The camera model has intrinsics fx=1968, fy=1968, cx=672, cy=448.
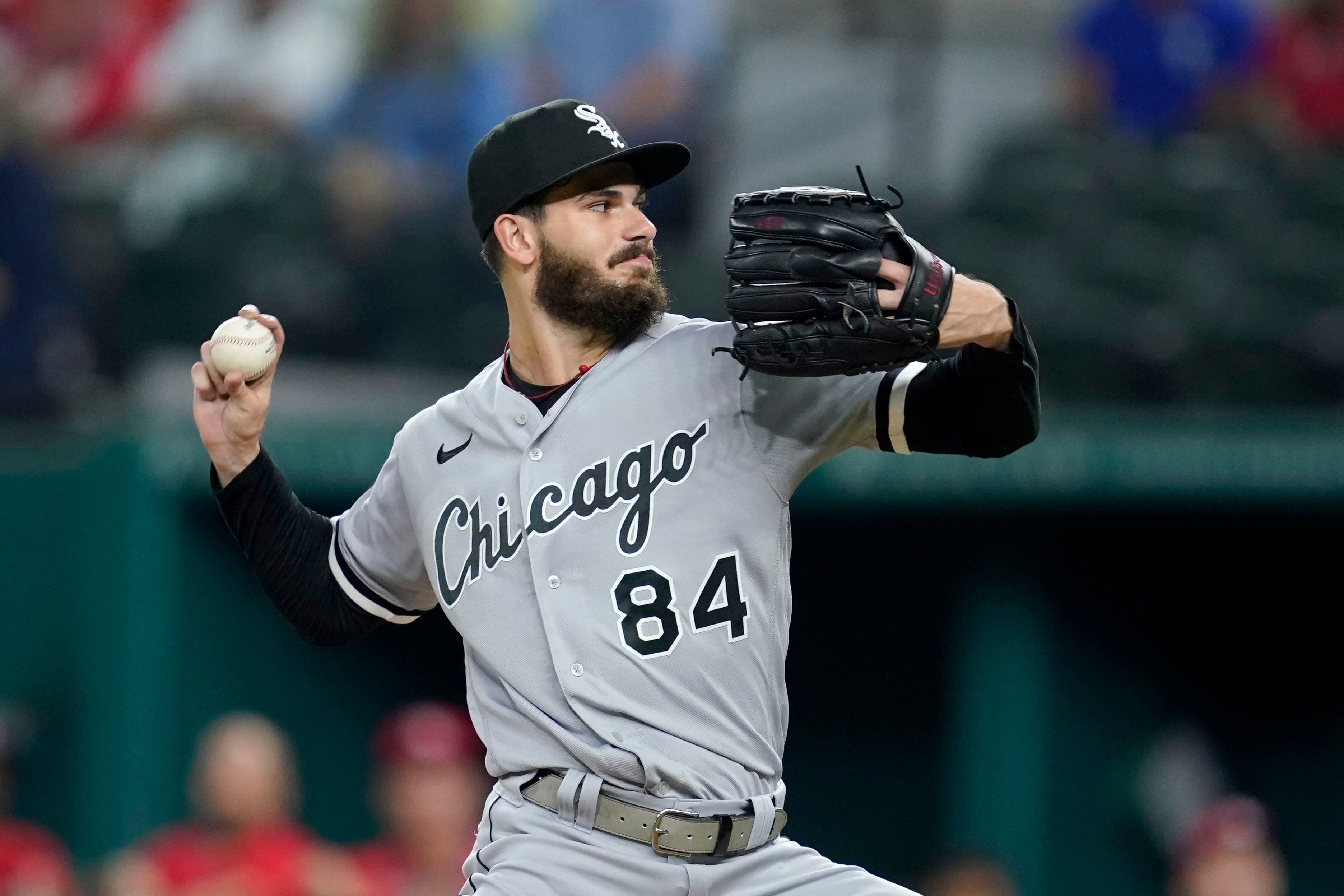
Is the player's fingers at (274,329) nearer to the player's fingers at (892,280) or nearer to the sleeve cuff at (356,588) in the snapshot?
the sleeve cuff at (356,588)

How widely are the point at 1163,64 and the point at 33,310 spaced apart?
391 cm

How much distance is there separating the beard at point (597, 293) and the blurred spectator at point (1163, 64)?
14.7ft

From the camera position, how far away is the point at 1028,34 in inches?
312

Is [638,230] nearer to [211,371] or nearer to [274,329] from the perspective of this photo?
[274,329]

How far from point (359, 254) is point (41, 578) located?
1.51m

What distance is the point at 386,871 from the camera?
5.22 m

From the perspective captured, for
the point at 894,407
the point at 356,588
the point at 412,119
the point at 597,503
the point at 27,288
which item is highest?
the point at 412,119

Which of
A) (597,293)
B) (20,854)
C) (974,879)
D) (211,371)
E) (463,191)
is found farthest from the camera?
(463,191)

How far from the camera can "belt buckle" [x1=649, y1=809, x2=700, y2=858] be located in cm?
260

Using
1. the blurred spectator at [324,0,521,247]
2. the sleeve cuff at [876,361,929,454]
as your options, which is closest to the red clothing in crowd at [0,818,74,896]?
the blurred spectator at [324,0,521,247]

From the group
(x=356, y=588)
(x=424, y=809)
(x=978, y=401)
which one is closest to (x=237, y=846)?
(x=424, y=809)

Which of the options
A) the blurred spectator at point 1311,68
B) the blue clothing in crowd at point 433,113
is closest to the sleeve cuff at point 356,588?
the blue clothing in crowd at point 433,113

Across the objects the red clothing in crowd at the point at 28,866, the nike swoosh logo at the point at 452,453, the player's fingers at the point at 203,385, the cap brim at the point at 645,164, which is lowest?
the red clothing in crowd at the point at 28,866

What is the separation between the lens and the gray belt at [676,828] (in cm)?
260
